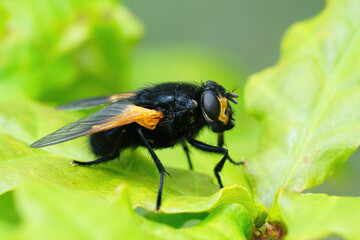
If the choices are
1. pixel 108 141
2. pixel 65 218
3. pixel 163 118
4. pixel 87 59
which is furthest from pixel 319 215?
pixel 87 59

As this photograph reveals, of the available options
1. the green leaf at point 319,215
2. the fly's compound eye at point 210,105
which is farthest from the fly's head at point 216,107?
the green leaf at point 319,215

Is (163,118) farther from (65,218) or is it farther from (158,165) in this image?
(65,218)

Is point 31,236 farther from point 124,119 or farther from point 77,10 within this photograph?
point 77,10

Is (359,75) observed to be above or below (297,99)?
above

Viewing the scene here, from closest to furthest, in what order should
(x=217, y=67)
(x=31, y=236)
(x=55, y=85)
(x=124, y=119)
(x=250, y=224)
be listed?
(x=31, y=236) → (x=250, y=224) → (x=124, y=119) → (x=55, y=85) → (x=217, y=67)

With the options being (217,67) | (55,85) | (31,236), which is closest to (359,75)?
(31,236)

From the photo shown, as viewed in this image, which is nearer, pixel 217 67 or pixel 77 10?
pixel 77 10

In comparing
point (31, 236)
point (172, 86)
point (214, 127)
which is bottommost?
point (214, 127)
